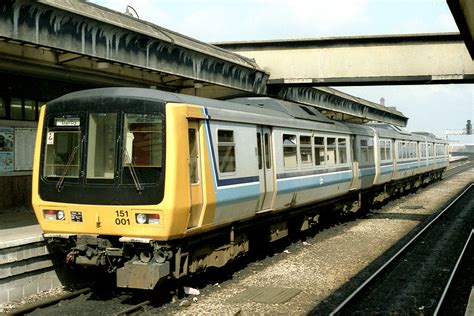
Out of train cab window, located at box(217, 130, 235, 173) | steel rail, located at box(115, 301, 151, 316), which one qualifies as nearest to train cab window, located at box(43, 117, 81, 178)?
steel rail, located at box(115, 301, 151, 316)

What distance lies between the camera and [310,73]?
17.3 metres

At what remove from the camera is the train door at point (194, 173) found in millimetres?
7770

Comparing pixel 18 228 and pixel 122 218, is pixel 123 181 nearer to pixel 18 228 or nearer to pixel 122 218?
pixel 122 218

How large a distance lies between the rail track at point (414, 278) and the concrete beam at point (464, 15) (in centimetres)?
428

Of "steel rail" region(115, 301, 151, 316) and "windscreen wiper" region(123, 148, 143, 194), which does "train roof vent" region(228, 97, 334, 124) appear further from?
"steel rail" region(115, 301, 151, 316)

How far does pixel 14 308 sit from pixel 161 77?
27.4 feet

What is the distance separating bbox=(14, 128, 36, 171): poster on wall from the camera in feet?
A: 40.9

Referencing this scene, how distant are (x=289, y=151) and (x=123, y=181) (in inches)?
181

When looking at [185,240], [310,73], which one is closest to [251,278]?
[185,240]

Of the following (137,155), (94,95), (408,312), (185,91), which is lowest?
(408,312)

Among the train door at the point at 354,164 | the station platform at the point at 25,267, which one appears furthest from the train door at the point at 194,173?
the train door at the point at 354,164

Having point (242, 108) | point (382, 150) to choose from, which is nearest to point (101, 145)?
point (242, 108)

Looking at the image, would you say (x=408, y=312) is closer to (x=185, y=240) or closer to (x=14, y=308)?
(x=185, y=240)

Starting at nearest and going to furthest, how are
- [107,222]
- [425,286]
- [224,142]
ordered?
1. [107,222]
2. [224,142]
3. [425,286]
